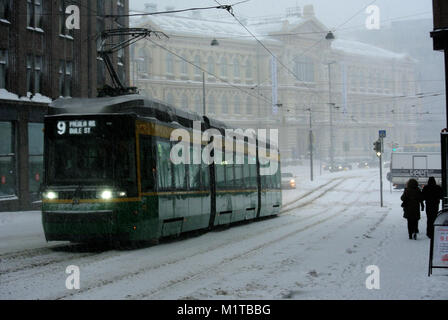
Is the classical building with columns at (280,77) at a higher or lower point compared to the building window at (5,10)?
higher

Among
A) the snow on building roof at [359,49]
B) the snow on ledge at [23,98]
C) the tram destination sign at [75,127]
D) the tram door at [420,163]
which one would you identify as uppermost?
the snow on building roof at [359,49]

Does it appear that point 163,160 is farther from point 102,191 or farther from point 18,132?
point 18,132

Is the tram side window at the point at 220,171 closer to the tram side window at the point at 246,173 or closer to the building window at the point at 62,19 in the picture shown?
the tram side window at the point at 246,173

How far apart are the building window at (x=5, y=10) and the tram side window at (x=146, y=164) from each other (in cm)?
1791

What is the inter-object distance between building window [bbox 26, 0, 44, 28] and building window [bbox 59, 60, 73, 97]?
2.66m

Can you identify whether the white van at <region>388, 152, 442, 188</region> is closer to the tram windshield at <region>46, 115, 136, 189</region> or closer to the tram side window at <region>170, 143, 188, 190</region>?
the tram side window at <region>170, 143, 188, 190</region>

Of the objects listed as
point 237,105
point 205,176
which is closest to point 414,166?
point 205,176

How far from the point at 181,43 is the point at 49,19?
5807 cm

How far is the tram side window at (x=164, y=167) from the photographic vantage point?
15031 millimetres

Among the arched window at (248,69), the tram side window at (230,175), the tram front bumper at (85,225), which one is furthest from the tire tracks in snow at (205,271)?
the arched window at (248,69)

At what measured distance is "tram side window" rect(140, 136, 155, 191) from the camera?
14328 millimetres

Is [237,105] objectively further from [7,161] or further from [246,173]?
[246,173]

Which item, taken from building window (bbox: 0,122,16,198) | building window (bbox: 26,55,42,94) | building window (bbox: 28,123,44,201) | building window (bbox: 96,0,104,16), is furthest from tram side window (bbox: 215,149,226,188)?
building window (bbox: 96,0,104,16)

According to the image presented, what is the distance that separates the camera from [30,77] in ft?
104
